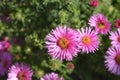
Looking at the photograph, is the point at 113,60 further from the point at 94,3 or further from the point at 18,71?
the point at 18,71

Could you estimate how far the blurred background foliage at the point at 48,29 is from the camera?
2.40 meters

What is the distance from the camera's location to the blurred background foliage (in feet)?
7.86

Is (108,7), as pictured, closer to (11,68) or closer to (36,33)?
(36,33)

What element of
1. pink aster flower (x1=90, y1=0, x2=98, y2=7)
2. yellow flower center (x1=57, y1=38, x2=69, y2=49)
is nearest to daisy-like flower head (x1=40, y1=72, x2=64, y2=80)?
yellow flower center (x1=57, y1=38, x2=69, y2=49)

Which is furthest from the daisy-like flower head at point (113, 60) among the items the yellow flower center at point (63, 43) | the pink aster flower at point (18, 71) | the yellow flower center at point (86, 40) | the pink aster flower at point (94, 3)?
the pink aster flower at point (18, 71)

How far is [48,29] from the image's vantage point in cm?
256

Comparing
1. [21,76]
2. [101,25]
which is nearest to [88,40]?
[101,25]

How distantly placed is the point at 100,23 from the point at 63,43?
0.34 meters

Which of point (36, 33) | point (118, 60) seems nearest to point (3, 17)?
point (36, 33)

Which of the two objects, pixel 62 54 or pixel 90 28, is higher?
pixel 90 28

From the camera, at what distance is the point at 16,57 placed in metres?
2.49

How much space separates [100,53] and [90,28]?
18 centimetres

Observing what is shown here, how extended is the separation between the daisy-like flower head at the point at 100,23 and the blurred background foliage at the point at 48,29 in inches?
3.6

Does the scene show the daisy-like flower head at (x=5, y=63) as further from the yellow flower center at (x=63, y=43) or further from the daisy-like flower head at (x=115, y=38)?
the daisy-like flower head at (x=115, y=38)
